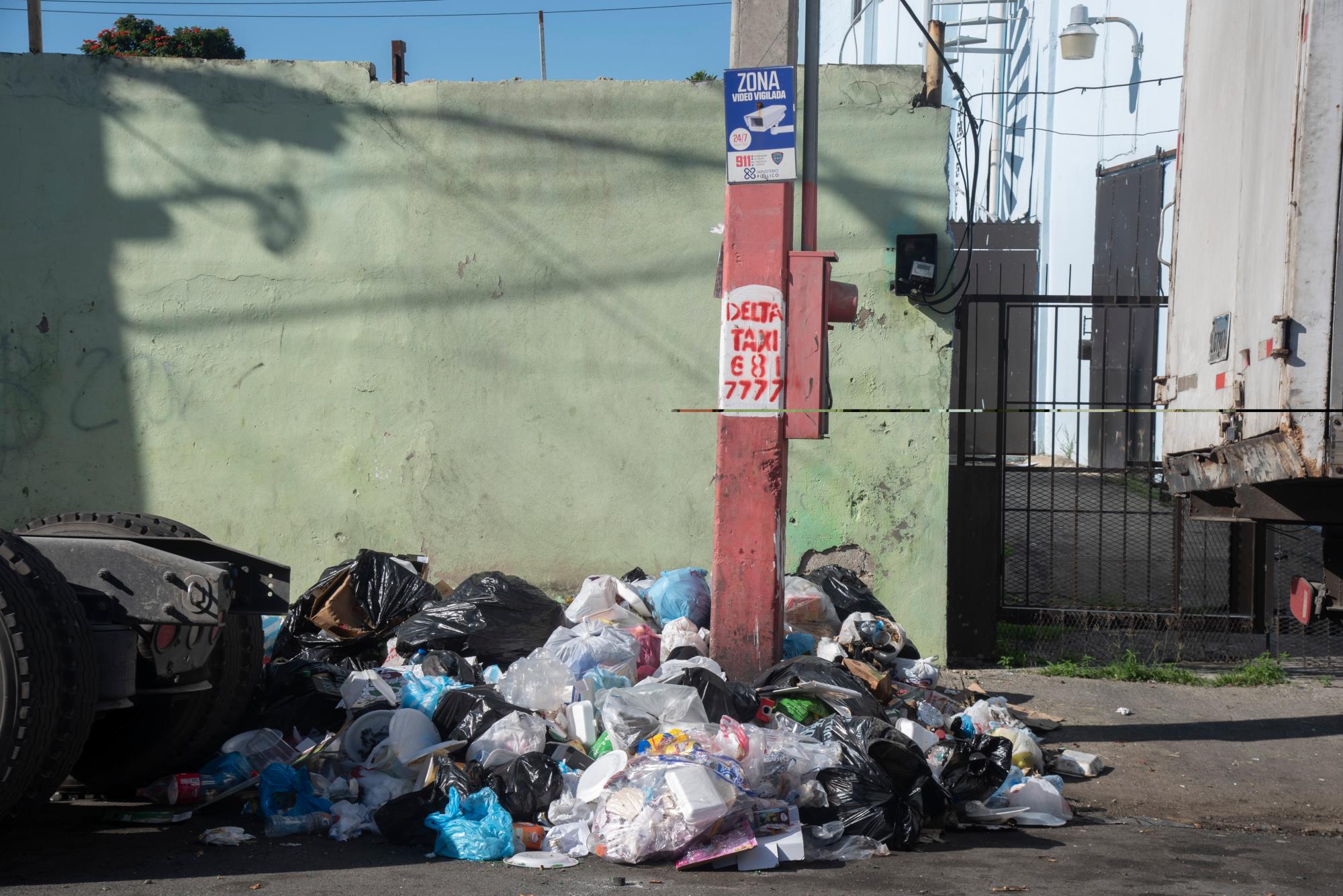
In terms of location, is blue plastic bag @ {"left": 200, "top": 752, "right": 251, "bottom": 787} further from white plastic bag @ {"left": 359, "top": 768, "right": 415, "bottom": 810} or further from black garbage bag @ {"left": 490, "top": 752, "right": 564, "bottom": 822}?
black garbage bag @ {"left": 490, "top": 752, "right": 564, "bottom": 822}

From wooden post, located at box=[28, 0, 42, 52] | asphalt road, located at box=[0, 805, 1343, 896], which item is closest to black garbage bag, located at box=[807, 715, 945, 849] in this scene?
asphalt road, located at box=[0, 805, 1343, 896]

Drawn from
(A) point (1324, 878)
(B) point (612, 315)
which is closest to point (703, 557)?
(B) point (612, 315)

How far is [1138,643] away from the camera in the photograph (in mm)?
7598

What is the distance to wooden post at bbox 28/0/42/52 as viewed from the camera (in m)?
7.53

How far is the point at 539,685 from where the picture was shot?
529cm

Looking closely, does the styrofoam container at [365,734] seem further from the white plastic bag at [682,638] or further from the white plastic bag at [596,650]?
the white plastic bag at [682,638]

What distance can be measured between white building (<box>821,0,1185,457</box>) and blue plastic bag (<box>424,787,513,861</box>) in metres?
10.8

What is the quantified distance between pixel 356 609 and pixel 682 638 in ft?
6.28

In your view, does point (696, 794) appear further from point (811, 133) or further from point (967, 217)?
point (967, 217)

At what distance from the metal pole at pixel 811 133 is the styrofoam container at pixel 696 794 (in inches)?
100

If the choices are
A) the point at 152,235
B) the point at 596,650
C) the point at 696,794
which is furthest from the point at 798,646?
the point at 152,235

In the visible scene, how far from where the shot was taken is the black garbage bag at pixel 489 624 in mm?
6117

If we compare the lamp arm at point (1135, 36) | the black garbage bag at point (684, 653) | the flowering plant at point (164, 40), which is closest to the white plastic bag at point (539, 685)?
the black garbage bag at point (684, 653)

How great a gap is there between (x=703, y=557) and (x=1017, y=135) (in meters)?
14.7
